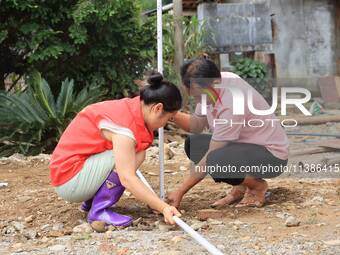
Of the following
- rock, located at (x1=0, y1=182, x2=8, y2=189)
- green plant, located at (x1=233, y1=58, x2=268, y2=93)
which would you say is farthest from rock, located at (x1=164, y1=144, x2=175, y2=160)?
green plant, located at (x1=233, y1=58, x2=268, y2=93)

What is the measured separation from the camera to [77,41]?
7.40 meters

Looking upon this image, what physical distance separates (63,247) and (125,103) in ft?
2.72

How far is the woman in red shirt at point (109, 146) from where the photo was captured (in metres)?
3.23

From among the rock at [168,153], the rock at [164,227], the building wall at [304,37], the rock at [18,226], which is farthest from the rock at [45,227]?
the building wall at [304,37]

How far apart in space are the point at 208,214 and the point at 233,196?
0.44 m

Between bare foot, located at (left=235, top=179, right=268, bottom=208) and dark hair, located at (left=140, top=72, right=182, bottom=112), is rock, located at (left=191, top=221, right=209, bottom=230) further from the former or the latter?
dark hair, located at (left=140, top=72, right=182, bottom=112)

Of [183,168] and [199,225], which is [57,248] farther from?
[183,168]

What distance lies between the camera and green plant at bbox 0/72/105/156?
7.08 m

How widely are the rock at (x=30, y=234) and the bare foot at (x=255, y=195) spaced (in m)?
1.28

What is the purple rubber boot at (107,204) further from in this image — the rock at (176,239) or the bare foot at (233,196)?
the bare foot at (233,196)

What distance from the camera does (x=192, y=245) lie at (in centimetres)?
305

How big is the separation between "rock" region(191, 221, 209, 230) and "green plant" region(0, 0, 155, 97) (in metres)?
4.23

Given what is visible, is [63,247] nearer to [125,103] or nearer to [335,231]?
[125,103]

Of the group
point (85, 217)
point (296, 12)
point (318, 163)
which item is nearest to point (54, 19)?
point (318, 163)
